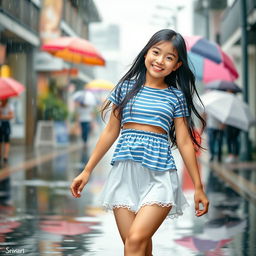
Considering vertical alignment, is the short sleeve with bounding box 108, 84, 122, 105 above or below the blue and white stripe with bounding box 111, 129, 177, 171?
above

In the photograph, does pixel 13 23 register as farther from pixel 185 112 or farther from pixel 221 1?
pixel 185 112

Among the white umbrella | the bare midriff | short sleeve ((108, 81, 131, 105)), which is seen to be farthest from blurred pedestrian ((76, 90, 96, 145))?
the bare midriff

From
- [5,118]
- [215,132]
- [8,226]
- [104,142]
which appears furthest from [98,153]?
[215,132]

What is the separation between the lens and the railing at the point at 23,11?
26.4 metres

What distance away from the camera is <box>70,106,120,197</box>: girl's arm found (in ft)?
15.9

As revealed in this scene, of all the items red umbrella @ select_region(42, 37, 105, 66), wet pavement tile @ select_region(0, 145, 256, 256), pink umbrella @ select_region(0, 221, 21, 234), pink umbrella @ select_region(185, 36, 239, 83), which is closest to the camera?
wet pavement tile @ select_region(0, 145, 256, 256)

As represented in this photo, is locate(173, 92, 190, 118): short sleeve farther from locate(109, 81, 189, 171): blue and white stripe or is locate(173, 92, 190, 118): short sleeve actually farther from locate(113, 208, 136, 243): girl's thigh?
locate(113, 208, 136, 243): girl's thigh

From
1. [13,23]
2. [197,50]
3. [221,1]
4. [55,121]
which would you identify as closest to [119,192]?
[197,50]

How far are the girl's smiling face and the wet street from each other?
8.00 feet

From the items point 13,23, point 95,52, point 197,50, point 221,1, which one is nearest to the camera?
point 197,50

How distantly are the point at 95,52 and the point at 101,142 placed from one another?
53.5ft

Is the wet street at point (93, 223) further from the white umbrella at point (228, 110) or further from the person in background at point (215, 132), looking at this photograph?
the person in background at point (215, 132)

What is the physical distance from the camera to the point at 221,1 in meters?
41.5

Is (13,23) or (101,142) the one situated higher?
(13,23)
